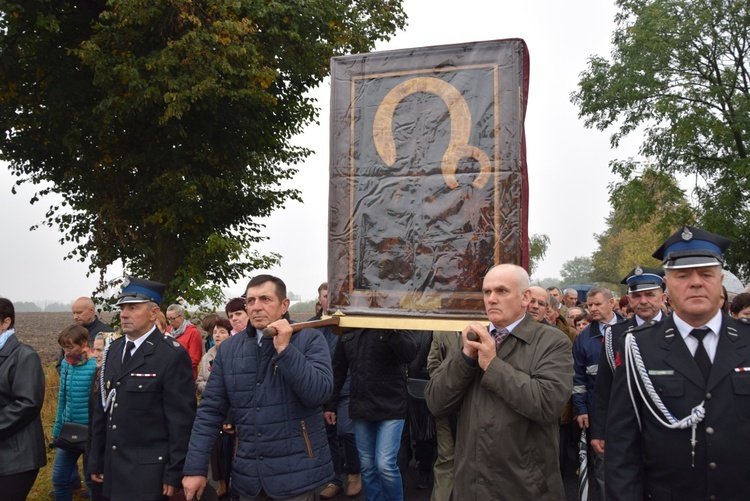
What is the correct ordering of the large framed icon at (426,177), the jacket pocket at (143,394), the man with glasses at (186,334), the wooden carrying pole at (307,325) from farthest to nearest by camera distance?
A: the man with glasses at (186,334)
the jacket pocket at (143,394)
the large framed icon at (426,177)
the wooden carrying pole at (307,325)

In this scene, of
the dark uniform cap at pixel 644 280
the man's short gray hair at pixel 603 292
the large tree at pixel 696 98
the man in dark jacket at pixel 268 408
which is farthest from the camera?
the large tree at pixel 696 98

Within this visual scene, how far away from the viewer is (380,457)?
17.8ft

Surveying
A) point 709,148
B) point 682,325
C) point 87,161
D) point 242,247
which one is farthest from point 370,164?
point 709,148

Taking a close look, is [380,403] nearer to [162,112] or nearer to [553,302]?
[553,302]

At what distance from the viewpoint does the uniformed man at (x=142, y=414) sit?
4.18 meters

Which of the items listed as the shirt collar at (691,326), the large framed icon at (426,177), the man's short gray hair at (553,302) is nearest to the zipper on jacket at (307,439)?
the large framed icon at (426,177)

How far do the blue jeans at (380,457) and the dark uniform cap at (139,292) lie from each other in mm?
2002

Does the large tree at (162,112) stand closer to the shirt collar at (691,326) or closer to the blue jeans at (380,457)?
the blue jeans at (380,457)

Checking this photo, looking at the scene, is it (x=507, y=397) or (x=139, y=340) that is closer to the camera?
(x=507, y=397)

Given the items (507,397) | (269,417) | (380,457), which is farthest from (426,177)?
(380,457)

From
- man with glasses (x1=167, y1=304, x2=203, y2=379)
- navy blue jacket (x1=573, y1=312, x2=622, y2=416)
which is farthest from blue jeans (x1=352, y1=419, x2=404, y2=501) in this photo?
man with glasses (x1=167, y1=304, x2=203, y2=379)

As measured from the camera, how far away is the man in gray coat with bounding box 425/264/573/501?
3.21 metres

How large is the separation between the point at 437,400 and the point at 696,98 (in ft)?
80.1

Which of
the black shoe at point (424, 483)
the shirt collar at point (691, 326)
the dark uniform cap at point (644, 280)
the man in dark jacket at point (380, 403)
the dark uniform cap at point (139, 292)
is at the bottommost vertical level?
the black shoe at point (424, 483)
